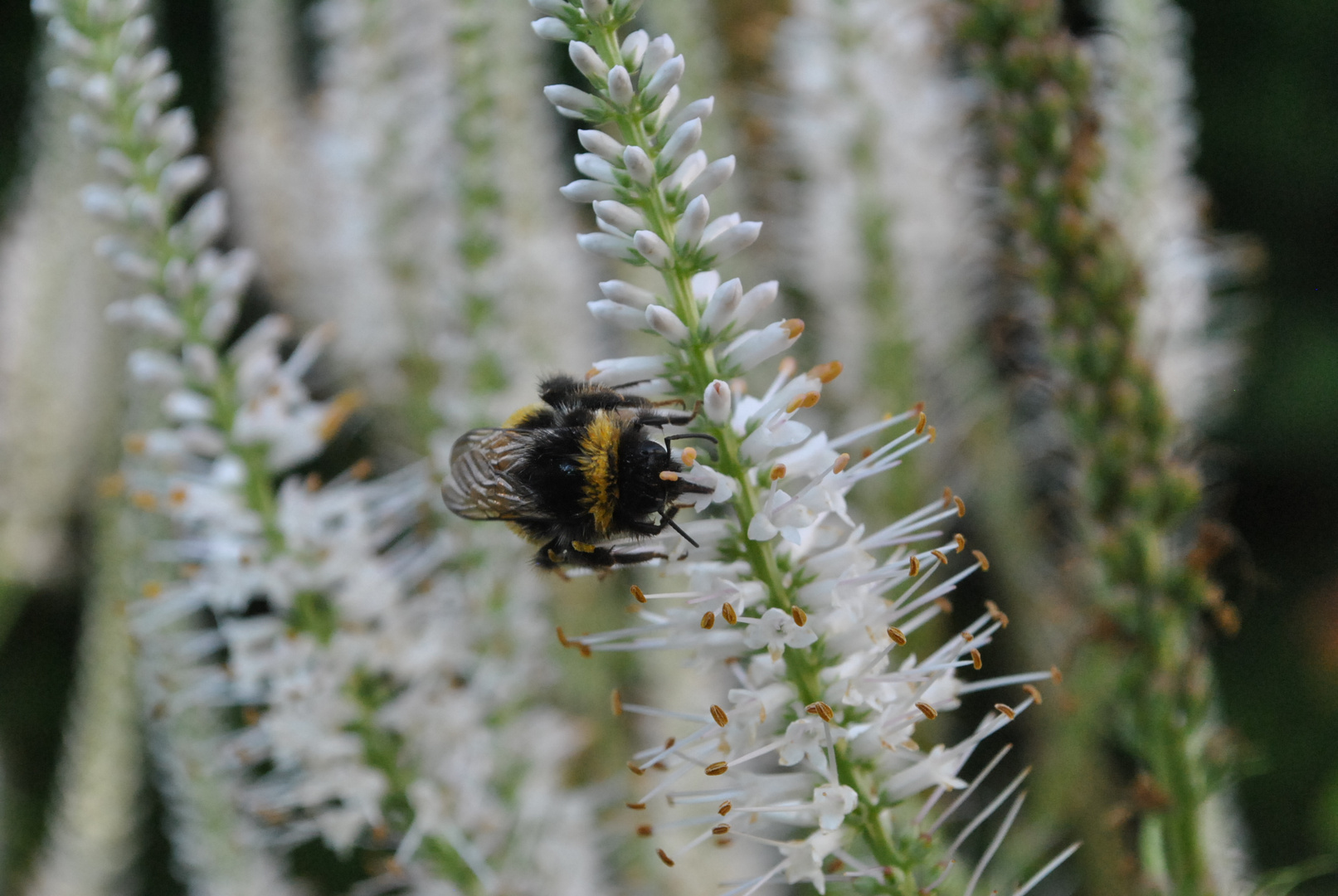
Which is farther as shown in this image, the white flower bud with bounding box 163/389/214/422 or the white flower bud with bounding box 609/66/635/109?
the white flower bud with bounding box 163/389/214/422

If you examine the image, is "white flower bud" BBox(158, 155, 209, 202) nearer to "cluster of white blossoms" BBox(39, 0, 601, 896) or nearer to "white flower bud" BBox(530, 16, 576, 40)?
"cluster of white blossoms" BBox(39, 0, 601, 896)

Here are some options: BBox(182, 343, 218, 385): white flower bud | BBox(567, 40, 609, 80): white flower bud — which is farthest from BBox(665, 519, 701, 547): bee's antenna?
BBox(182, 343, 218, 385): white flower bud

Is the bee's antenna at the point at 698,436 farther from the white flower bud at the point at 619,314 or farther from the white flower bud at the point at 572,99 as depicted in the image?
the white flower bud at the point at 572,99

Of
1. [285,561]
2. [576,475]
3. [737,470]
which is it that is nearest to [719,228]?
[737,470]

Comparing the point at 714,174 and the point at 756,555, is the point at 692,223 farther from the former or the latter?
the point at 756,555

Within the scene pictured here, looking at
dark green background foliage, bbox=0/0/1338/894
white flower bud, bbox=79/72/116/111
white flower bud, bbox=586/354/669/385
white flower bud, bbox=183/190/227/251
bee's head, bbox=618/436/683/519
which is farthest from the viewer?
dark green background foliage, bbox=0/0/1338/894

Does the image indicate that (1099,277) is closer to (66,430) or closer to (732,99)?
(732,99)

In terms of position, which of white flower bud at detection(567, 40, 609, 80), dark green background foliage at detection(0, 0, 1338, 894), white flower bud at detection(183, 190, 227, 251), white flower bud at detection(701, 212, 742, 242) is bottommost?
dark green background foliage at detection(0, 0, 1338, 894)
